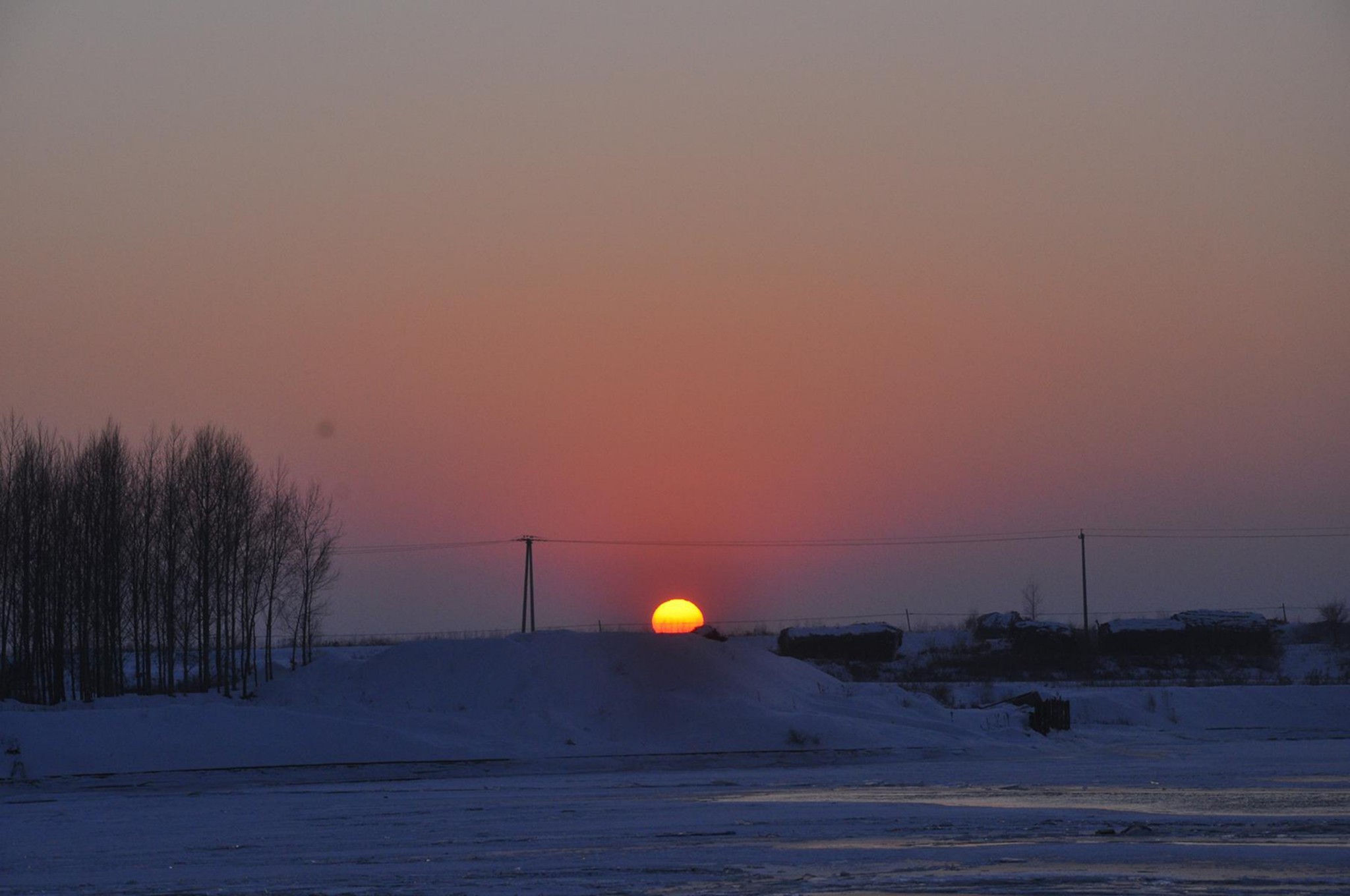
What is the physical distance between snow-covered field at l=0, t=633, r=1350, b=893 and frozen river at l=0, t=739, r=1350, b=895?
0.07 m

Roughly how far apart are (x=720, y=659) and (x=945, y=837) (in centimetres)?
2135

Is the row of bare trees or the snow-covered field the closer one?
the snow-covered field

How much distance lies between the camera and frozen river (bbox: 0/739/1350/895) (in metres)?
10.9

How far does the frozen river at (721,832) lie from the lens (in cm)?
1091

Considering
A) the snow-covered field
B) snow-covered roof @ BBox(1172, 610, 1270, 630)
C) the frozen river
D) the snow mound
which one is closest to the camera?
the frozen river

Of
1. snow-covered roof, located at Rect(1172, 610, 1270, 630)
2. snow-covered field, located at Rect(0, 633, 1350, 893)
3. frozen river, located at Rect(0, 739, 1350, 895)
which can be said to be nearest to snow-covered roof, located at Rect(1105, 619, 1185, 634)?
snow-covered roof, located at Rect(1172, 610, 1270, 630)

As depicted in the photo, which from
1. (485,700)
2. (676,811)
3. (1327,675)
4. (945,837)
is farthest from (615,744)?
(1327,675)

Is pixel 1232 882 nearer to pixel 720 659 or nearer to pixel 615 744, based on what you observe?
pixel 615 744

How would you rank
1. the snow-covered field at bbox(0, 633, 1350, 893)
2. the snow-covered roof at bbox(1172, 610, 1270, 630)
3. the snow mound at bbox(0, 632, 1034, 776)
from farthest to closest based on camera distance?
the snow-covered roof at bbox(1172, 610, 1270, 630)
the snow mound at bbox(0, 632, 1034, 776)
the snow-covered field at bbox(0, 633, 1350, 893)

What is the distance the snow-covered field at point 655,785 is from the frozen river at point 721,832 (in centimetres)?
7

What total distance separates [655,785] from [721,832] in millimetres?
7109

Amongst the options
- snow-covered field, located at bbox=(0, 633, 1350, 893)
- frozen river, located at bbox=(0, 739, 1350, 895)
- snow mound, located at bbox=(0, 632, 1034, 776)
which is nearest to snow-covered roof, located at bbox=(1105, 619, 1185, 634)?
snow-covered field, located at bbox=(0, 633, 1350, 893)

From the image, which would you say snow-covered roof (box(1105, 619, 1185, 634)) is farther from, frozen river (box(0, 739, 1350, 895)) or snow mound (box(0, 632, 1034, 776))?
frozen river (box(0, 739, 1350, 895))

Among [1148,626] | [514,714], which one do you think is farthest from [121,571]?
[1148,626]
